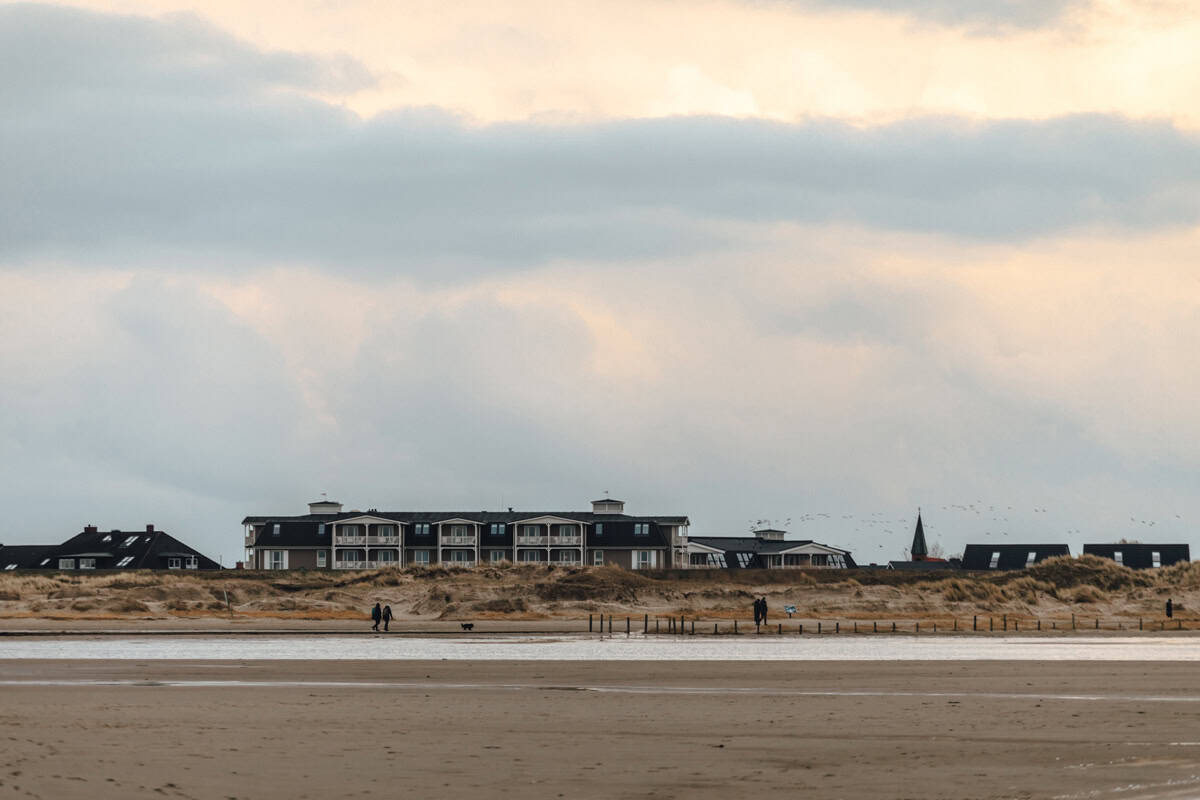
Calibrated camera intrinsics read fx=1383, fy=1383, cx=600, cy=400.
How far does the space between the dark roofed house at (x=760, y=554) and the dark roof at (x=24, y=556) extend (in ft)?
231

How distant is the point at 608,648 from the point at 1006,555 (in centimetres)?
11549

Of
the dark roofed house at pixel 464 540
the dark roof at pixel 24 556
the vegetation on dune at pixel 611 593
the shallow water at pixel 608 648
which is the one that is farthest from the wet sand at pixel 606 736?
the dark roof at pixel 24 556

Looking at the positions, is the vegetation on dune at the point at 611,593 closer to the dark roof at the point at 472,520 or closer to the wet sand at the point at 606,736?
the dark roof at the point at 472,520

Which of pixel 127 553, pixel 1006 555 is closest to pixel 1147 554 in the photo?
pixel 1006 555

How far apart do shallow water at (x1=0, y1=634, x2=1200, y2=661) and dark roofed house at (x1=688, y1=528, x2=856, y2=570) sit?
8436 cm

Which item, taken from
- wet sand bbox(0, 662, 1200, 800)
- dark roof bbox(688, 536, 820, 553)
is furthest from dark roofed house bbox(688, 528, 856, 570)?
wet sand bbox(0, 662, 1200, 800)

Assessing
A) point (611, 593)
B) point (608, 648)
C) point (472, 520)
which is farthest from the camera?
point (472, 520)

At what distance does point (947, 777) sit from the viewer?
20.3 m

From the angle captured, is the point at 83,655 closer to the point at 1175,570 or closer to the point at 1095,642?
the point at 1095,642

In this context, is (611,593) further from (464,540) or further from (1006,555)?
(1006,555)

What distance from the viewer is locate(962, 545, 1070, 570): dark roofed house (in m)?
159

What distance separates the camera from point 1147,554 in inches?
6102

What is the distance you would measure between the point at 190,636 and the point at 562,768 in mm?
50665

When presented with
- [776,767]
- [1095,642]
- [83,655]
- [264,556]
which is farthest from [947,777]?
[264,556]
